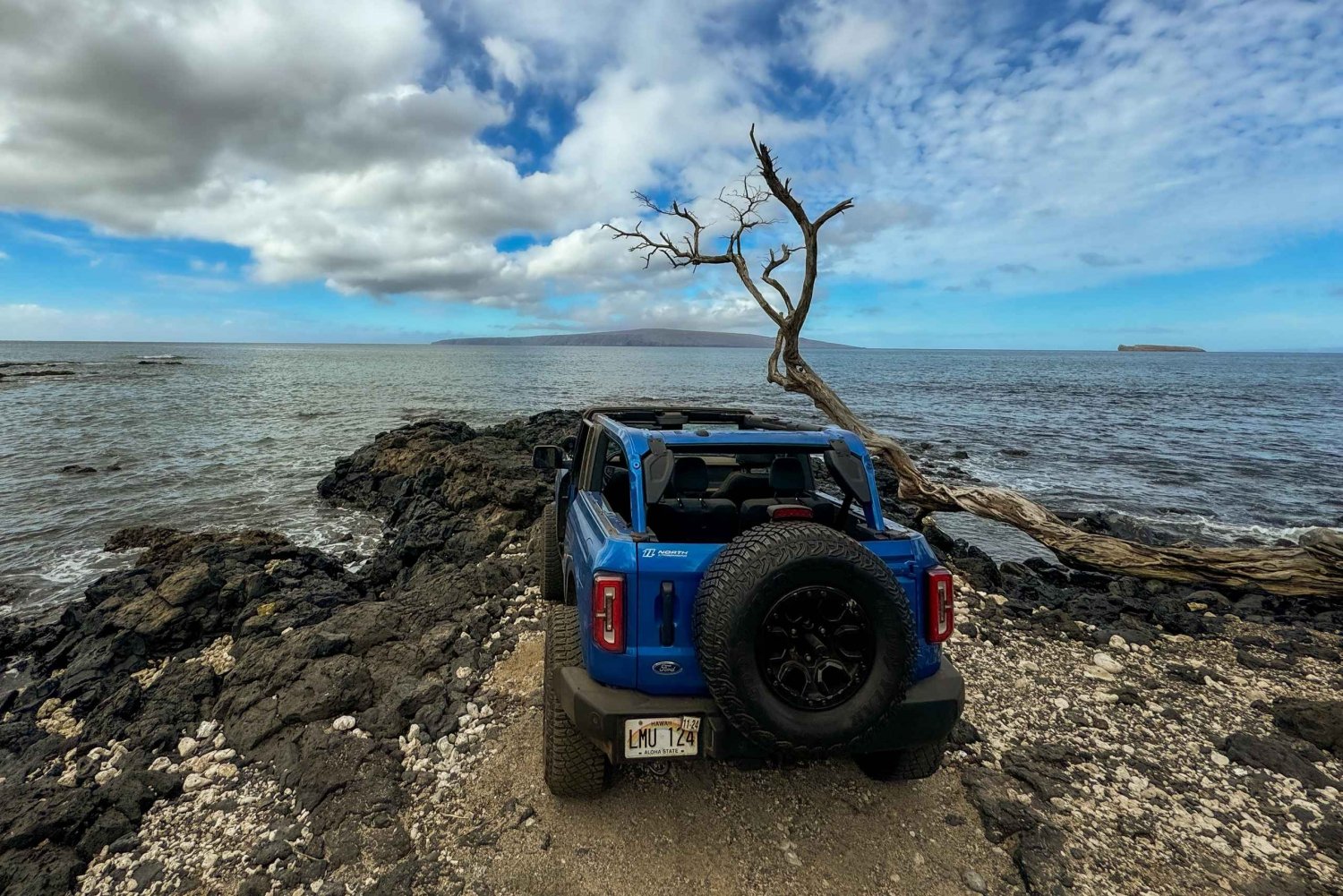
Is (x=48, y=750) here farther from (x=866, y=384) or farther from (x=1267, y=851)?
(x=866, y=384)

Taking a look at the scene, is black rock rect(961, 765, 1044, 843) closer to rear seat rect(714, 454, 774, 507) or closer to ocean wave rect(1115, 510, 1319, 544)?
rear seat rect(714, 454, 774, 507)

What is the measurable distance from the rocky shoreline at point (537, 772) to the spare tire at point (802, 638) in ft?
3.19

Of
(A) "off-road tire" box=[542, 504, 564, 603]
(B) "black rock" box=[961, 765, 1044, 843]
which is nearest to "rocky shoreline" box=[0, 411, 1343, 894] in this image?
(B) "black rock" box=[961, 765, 1044, 843]

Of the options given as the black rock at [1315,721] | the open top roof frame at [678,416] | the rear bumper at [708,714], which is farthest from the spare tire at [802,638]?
the black rock at [1315,721]

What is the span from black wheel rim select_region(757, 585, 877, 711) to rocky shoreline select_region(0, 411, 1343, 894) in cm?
108

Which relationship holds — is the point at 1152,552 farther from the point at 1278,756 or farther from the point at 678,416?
the point at 678,416

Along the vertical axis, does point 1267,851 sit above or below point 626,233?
below

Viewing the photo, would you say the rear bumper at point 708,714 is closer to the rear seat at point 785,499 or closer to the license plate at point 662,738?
the license plate at point 662,738

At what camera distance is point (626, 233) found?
45.1 ft

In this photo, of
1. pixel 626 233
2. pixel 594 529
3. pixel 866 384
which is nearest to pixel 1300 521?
pixel 626 233

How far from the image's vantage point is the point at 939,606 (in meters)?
3.32

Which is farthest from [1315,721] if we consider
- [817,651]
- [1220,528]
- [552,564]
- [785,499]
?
[1220,528]

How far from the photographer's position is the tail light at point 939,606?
10.8 ft

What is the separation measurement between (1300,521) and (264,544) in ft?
64.9
